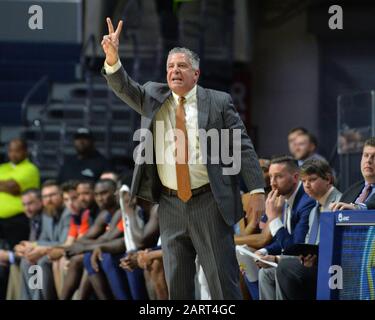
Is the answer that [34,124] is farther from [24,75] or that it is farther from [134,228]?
[134,228]

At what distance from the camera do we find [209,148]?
657cm

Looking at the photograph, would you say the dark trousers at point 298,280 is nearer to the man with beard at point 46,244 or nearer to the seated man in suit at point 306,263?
the seated man in suit at point 306,263

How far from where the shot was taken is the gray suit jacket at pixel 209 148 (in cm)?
652

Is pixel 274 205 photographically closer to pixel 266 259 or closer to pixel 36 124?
pixel 266 259

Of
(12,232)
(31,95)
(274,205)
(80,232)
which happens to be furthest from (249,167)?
(31,95)

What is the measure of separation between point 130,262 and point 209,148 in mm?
3454

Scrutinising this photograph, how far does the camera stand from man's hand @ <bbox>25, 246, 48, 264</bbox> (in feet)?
35.2

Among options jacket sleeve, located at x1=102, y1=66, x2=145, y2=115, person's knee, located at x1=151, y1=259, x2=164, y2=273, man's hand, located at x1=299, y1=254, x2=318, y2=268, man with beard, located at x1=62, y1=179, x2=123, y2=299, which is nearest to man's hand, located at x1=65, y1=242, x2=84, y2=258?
man with beard, located at x1=62, y1=179, x2=123, y2=299

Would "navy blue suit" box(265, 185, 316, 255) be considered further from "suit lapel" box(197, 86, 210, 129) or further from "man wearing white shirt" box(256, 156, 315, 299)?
"suit lapel" box(197, 86, 210, 129)

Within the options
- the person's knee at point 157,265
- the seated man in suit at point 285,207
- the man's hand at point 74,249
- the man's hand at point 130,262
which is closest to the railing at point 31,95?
the man's hand at point 74,249

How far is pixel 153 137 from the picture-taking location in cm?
661

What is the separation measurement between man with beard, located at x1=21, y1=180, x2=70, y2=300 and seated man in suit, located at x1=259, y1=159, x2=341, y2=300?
3194 mm

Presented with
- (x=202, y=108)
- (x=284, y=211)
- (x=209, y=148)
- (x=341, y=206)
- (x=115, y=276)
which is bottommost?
(x=115, y=276)
